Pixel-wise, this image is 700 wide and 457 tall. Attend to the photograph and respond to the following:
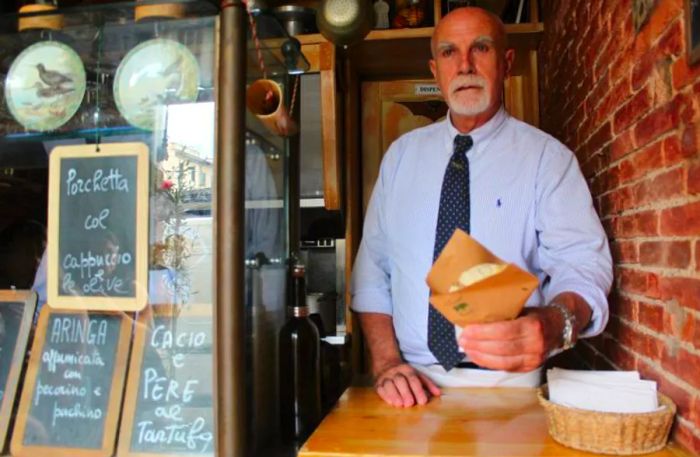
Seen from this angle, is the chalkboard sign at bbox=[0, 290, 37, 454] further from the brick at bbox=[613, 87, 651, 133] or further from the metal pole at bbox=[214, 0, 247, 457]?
the brick at bbox=[613, 87, 651, 133]

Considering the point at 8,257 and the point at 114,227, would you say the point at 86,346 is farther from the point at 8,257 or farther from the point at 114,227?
the point at 8,257

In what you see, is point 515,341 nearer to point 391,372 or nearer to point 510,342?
point 510,342

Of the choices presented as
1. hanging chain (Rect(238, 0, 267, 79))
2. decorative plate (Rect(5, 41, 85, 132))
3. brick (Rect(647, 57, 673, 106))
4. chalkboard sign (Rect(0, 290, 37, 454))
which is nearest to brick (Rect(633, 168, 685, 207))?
brick (Rect(647, 57, 673, 106))

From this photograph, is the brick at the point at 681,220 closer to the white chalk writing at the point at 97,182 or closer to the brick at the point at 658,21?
the brick at the point at 658,21

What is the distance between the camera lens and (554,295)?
1272 millimetres

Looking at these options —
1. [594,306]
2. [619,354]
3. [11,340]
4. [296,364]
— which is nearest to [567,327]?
[594,306]

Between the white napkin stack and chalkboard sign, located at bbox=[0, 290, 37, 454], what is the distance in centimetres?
101

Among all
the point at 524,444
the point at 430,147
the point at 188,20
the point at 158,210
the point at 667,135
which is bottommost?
the point at 524,444

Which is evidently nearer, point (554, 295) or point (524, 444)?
point (524, 444)

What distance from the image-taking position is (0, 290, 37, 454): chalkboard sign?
109 cm

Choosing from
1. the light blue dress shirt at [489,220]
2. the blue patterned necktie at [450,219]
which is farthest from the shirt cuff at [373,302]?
the blue patterned necktie at [450,219]

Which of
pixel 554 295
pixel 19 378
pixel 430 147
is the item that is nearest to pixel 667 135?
pixel 554 295

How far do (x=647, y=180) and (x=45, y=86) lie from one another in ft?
4.06

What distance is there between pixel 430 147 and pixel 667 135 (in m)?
0.73
